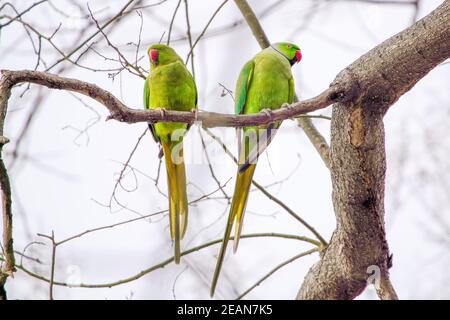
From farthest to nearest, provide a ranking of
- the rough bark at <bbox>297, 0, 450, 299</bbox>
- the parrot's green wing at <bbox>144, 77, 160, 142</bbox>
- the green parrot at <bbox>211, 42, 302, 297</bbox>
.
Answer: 1. the parrot's green wing at <bbox>144, 77, 160, 142</bbox>
2. the green parrot at <bbox>211, 42, 302, 297</bbox>
3. the rough bark at <bbox>297, 0, 450, 299</bbox>

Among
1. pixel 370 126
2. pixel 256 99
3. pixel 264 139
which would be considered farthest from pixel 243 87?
pixel 370 126

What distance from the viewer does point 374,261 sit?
7.79 feet

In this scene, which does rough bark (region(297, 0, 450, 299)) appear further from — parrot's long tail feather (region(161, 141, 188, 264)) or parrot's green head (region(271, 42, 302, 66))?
parrot's green head (region(271, 42, 302, 66))

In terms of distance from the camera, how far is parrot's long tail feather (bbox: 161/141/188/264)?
2307 mm

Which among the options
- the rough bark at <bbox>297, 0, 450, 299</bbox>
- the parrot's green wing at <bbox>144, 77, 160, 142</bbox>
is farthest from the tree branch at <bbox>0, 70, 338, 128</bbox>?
the parrot's green wing at <bbox>144, 77, 160, 142</bbox>

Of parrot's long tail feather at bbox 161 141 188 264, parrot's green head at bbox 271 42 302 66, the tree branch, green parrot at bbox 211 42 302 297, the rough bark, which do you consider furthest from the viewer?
parrot's green head at bbox 271 42 302 66

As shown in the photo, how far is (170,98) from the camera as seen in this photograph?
2566 millimetres

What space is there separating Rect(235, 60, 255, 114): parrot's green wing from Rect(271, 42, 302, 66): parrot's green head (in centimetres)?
25

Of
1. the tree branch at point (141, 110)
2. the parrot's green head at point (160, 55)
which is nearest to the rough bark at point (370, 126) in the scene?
the tree branch at point (141, 110)

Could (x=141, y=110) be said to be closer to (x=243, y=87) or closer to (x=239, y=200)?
(x=239, y=200)

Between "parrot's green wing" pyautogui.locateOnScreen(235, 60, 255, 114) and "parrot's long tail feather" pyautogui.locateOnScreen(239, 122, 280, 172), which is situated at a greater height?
"parrot's green wing" pyautogui.locateOnScreen(235, 60, 255, 114)

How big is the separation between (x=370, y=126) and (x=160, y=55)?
3.71 feet

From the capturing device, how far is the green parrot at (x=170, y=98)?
2484mm

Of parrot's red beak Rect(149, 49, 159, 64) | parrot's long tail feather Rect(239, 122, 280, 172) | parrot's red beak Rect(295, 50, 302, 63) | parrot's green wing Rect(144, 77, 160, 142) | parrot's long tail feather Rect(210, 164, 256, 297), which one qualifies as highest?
parrot's red beak Rect(295, 50, 302, 63)
